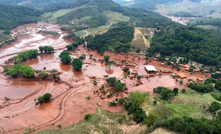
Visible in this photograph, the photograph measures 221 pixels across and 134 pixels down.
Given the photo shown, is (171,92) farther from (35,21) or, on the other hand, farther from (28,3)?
(28,3)

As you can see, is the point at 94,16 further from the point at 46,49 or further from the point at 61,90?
the point at 61,90

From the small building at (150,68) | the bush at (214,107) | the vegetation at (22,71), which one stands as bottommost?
the small building at (150,68)

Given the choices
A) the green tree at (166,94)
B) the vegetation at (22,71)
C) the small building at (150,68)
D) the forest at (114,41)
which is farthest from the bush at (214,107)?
the vegetation at (22,71)

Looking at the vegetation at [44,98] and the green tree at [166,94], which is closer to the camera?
the green tree at [166,94]

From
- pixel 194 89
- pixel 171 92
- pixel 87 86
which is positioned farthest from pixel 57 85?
pixel 194 89

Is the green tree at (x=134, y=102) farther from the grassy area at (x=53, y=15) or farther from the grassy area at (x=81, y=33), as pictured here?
the grassy area at (x=53, y=15)

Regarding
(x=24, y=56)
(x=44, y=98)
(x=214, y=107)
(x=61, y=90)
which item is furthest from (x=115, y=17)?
(x=214, y=107)

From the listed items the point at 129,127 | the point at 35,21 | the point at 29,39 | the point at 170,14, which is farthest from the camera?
the point at 170,14
